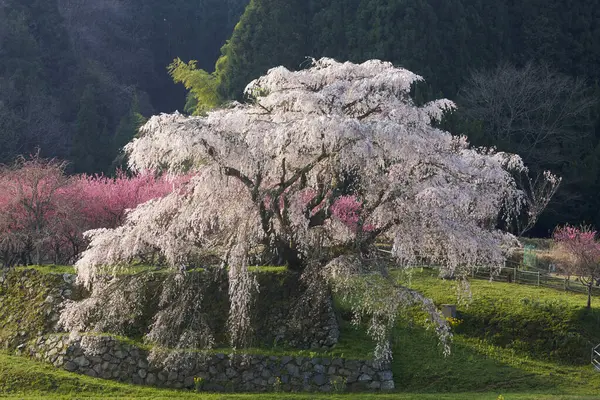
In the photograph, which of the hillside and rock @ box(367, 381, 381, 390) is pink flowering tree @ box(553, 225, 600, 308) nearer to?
rock @ box(367, 381, 381, 390)

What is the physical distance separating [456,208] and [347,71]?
366cm

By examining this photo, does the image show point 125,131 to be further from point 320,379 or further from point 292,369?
point 320,379

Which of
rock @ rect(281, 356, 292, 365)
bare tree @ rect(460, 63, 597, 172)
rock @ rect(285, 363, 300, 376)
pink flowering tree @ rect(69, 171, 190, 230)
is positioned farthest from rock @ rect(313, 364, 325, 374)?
bare tree @ rect(460, 63, 597, 172)

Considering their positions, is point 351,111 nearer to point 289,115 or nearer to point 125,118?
point 289,115

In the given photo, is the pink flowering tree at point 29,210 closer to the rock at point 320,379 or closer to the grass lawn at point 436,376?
the grass lawn at point 436,376

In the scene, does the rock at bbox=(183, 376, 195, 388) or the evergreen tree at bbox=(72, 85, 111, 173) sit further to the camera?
the evergreen tree at bbox=(72, 85, 111, 173)

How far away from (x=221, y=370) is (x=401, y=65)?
2308 centimetres

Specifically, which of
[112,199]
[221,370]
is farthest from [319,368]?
[112,199]

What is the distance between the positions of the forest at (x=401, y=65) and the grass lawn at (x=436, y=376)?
54.4 ft

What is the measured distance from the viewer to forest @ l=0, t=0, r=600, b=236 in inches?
1426

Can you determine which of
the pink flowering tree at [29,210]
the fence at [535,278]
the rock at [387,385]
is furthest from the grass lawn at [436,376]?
the pink flowering tree at [29,210]

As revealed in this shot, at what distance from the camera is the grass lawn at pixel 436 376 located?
48.5 feet

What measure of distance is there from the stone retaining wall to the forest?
63.8ft

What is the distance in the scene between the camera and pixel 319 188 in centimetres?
1678
